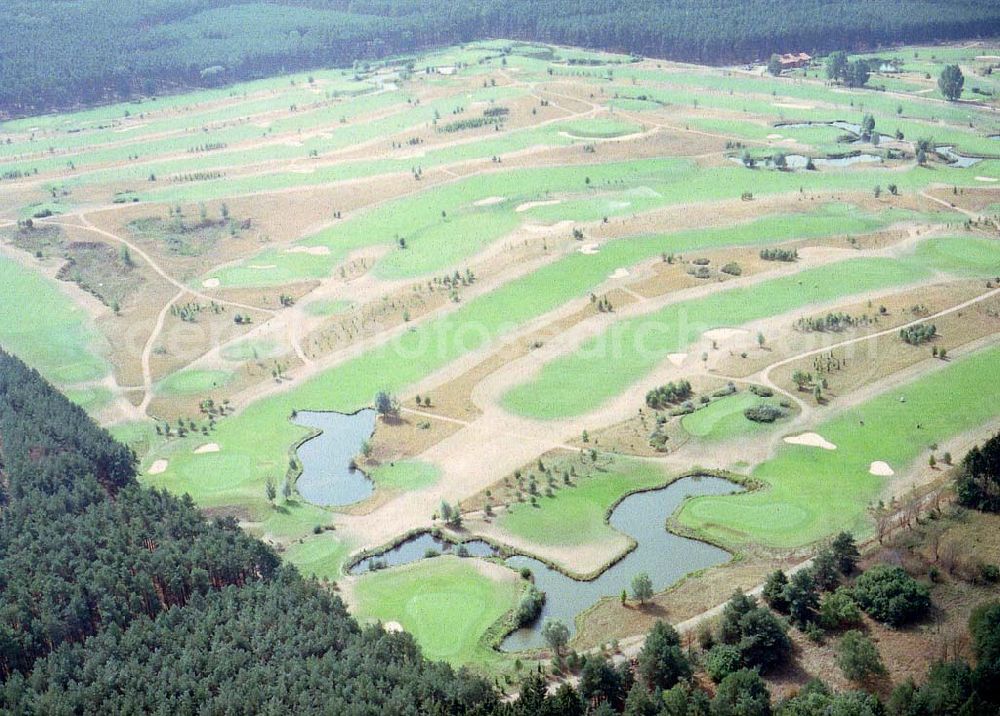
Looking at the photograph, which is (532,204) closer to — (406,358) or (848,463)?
(406,358)

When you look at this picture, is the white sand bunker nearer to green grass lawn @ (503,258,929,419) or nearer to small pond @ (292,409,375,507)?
green grass lawn @ (503,258,929,419)

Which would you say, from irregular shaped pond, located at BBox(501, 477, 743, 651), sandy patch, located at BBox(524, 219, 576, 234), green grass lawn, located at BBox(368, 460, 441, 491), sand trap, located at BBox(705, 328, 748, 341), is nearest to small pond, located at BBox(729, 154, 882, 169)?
sandy patch, located at BBox(524, 219, 576, 234)

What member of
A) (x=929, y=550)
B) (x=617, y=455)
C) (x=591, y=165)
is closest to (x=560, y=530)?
(x=617, y=455)

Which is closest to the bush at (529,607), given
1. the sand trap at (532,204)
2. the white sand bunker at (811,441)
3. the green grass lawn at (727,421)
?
the green grass lawn at (727,421)

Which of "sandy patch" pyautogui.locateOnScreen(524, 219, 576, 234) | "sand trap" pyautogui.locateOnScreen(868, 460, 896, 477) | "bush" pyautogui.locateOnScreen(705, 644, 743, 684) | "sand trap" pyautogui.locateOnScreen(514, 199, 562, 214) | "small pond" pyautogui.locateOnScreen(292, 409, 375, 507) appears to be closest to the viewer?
"bush" pyautogui.locateOnScreen(705, 644, 743, 684)

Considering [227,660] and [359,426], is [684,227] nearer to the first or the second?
[359,426]

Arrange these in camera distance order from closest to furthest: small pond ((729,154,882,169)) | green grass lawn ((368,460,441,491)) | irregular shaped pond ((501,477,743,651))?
1. irregular shaped pond ((501,477,743,651))
2. green grass lawn ((368,460,441,491))
3. small pond ((729,154,882,169))

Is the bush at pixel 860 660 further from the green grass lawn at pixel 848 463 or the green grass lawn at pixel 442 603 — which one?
the green grass lawn at pixel 442 603
